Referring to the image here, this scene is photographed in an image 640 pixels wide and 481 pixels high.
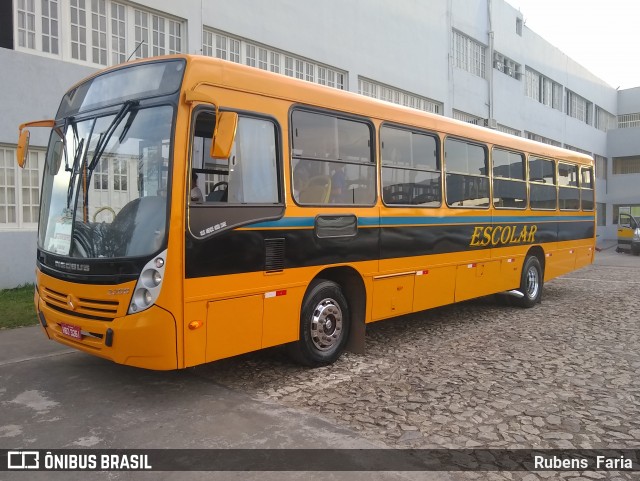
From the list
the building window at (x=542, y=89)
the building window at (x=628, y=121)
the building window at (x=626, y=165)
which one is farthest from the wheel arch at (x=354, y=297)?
the building window at (x=628, y=121)

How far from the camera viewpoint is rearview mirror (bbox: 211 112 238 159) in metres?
4.32

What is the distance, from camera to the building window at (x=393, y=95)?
17269 mm

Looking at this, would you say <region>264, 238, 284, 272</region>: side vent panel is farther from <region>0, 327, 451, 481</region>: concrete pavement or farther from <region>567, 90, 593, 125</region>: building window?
<region>567, 90, 593, 125</region>: building window

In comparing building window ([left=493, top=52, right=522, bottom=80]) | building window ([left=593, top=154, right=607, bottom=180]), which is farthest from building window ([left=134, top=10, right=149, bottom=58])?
building window ([left=593, top=154, right=607, bottom=180])

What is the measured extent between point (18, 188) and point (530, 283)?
9895 mm

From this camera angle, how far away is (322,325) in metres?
5.88

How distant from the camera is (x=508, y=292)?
9906 millimetres

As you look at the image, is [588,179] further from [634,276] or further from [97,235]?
[97,235]

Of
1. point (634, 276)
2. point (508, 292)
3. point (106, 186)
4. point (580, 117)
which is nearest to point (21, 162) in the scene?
point (106, 186)

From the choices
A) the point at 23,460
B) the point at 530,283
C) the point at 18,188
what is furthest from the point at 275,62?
the point at 23,460

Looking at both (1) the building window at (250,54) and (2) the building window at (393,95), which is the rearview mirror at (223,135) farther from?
(2) the building window at (393,95)

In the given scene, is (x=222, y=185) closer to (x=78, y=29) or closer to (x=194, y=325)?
(x=194, y=325)

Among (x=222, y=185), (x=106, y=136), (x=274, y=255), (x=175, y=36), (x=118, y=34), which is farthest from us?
(x=175, y=36)

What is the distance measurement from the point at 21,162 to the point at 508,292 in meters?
8.00
